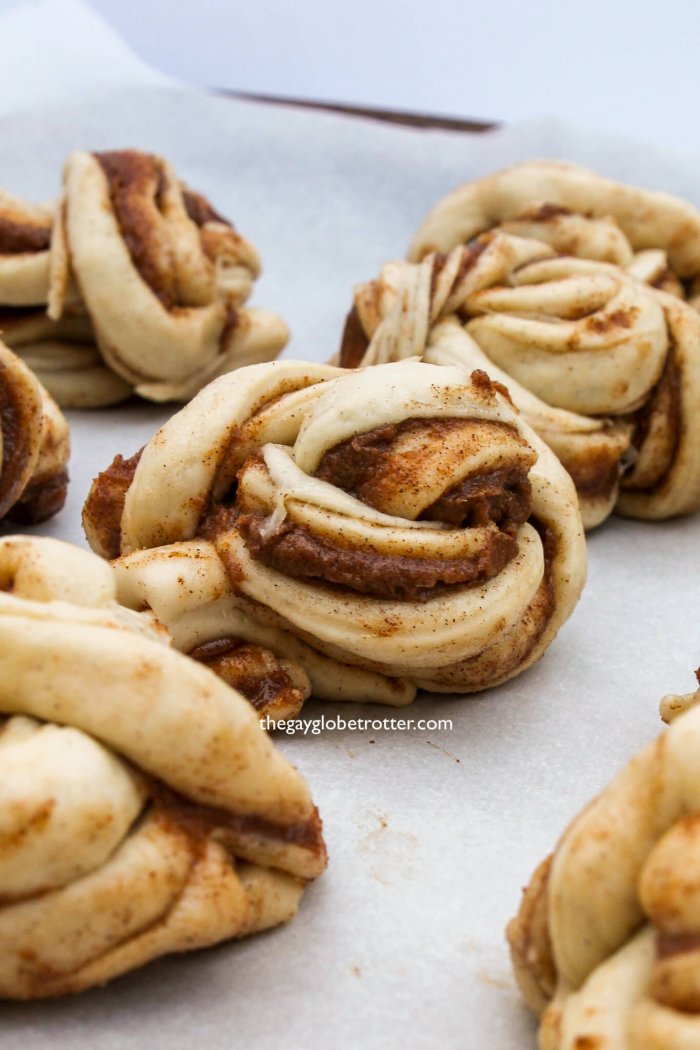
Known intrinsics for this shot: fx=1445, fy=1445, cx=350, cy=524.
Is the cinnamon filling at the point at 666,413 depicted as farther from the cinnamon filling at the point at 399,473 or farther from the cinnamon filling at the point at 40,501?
the cinnamon filling at the point at 40,501

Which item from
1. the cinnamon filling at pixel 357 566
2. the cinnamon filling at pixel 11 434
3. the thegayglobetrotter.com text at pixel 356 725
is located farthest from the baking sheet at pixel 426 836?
the cinnamon filling at pixel 11 434

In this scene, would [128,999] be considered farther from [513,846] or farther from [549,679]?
[549,679]

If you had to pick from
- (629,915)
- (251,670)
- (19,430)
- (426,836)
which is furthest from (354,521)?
(629,915)

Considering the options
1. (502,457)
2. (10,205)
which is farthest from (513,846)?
(10,205)

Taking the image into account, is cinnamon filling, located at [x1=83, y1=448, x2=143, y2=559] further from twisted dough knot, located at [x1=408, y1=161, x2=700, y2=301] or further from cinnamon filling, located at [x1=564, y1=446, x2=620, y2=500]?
twisted dough knot, located at [x1=408, y1=161, x2=700, y2=301]

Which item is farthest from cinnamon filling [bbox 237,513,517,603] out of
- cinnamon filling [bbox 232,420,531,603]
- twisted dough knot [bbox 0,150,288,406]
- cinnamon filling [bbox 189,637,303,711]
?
twisted dough knot [bbox 0,150,288,406]

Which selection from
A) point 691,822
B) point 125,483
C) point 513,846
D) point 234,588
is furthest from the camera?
point 125,483

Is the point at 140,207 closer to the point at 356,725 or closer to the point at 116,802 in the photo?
the point at 356,725
